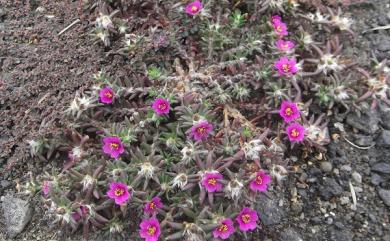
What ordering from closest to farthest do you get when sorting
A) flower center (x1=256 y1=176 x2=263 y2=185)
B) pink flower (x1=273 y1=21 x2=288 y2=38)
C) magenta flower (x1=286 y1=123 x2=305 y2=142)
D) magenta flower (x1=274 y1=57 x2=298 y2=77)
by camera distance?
flower center (x1=256 y1=176 x2=263 y2=185) → magenta flower (x1=286 y1=123 x2=305 y2=142) → magenta flower (x1=274 y1=57 x2=298 y2=77) → pink flower (x1=273 y1=21 x2=288 y2=38)

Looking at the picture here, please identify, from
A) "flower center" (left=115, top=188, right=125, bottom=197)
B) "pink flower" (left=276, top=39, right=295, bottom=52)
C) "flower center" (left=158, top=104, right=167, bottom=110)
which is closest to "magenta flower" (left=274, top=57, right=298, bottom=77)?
"pink flower" (left=276, top=39, right=295, bottom=52)

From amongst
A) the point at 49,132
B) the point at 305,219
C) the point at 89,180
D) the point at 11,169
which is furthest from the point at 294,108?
the point at 11,169

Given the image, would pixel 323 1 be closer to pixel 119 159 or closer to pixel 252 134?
pixel 252 134

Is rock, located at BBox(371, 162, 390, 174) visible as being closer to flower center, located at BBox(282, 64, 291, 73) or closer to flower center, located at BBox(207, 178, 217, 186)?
flower center, located at BBox(282, 64, 291, 73)

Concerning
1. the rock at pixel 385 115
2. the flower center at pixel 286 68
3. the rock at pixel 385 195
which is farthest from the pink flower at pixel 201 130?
the rock at pixel 385 115

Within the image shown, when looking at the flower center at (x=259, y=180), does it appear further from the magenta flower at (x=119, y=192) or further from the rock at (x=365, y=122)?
the rock at (x=365, y=122)
